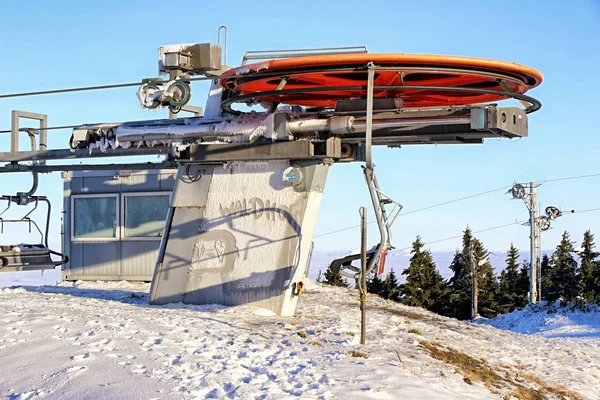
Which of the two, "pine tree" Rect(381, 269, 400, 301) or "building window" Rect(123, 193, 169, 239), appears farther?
"pine tree" Rect(381, 269, 400, 301)

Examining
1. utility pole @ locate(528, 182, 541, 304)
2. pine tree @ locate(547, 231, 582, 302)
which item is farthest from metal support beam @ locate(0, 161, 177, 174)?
pine tree @ locate(547, 231, 582, 302)

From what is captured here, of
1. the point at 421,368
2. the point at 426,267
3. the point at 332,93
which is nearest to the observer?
the point at 421,368

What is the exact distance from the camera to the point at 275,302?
1396cm

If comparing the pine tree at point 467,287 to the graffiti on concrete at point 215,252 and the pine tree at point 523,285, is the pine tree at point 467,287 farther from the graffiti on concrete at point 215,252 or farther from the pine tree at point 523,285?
the graffiti on concrete at point 215,252

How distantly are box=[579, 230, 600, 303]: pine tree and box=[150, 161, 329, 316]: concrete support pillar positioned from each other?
52.1 m

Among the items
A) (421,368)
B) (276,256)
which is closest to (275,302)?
(276,256)

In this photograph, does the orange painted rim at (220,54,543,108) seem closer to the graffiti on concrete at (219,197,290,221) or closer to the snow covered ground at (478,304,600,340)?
the graffiti on concrete at (219,197,290,221)

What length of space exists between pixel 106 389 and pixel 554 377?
716cm

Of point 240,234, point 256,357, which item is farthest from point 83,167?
point 256,357

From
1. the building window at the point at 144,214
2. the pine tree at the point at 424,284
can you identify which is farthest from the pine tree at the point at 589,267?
the building window at the point at 144,214

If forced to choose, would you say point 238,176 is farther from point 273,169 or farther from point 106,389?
point 106,389

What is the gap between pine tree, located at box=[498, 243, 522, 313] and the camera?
67.6m

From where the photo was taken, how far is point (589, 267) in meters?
64.6

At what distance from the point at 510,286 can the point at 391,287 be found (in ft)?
37.4
